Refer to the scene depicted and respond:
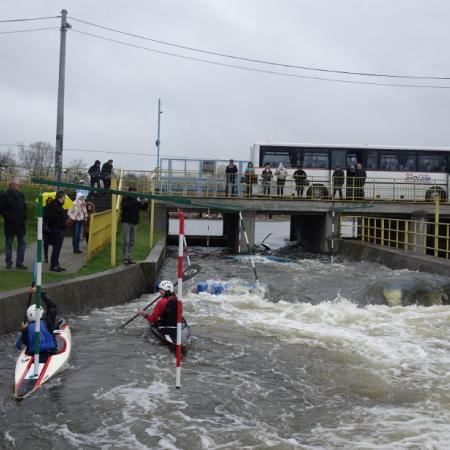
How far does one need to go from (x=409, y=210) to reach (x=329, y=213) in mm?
3714

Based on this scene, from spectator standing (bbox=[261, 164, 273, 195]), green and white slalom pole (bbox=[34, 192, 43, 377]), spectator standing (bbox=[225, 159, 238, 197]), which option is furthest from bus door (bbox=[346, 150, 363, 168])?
green and white slalom pole (bbox=[34, 192, 43, 377])

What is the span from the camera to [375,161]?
A: 2886 cm

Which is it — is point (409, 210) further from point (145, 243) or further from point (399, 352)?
point (399, 352)

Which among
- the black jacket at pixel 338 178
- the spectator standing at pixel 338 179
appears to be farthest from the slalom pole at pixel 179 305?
the black jacket at pixel 338 178

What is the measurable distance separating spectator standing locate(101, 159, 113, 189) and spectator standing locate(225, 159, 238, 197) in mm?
5427

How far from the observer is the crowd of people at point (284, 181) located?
1062 inches

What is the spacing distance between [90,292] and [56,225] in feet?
6.68

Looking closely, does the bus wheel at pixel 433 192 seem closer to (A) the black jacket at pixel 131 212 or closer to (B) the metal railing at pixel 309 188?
(B) the metal railing at pixel 309 188

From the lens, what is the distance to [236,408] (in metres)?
6.26

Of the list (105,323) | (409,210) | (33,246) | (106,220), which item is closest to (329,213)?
(409,210)

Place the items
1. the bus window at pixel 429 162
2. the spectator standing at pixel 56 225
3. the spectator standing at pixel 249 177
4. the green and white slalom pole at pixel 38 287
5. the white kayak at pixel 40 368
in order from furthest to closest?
the bus window at pixel 429 162 → the spectator standing at pixel 249 177 → the spectator standing at pixel 56 225 → the white kayak at pixel 40 368 → the green and white slalom pole at pixel 38 287

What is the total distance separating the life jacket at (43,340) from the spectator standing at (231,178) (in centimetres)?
2013

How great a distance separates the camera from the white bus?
28688 mm

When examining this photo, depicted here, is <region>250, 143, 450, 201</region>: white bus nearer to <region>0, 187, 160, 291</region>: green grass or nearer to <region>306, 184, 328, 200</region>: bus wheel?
<region>306, 184, 328, 200</region>: bus wheel
